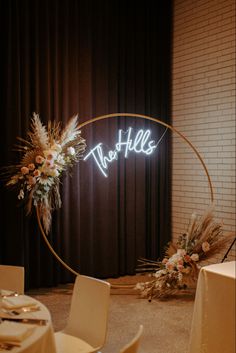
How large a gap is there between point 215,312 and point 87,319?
2.71ft

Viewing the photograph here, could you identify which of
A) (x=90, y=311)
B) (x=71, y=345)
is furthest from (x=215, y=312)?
(x=71, y=345)

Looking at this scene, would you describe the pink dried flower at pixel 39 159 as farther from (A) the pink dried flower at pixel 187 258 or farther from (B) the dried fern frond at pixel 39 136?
(A) the pink dried flower at pixel 187 258

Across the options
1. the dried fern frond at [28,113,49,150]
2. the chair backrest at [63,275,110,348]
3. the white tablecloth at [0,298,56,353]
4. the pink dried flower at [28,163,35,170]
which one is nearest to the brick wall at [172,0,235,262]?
the dried fern frond at [28,113,49,150]

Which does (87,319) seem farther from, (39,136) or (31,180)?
(39,136)

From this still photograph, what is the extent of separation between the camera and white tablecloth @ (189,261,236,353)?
2.78 meters

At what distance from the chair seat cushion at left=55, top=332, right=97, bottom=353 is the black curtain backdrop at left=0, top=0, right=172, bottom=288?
222 cm

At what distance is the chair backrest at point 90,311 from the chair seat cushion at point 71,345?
0.14 feet

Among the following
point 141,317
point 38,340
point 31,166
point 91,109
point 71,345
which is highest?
point 91,109

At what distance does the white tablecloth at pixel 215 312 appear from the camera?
278 centimetres

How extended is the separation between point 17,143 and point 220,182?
2422 mm

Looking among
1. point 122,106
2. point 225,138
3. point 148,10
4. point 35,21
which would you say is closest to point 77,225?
point 122,106

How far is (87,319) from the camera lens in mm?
2828

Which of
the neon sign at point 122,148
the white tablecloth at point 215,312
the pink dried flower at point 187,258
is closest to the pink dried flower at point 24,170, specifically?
the neon sign at point 122,148

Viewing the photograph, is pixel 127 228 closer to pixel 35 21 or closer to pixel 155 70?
pixel 155 70
